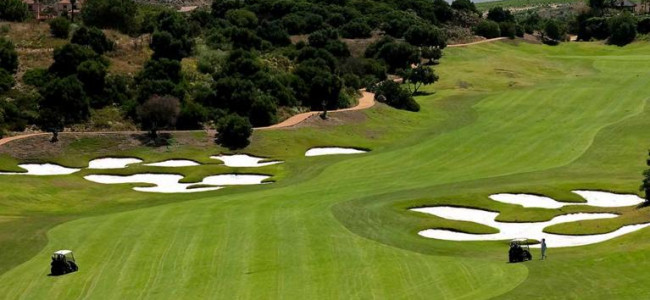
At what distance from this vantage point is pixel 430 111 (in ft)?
369

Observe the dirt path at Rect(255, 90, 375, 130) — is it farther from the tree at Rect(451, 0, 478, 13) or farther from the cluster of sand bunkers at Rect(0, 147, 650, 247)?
the tree at Rect(451, 0, 478, 13)

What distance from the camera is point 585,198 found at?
6194 centimetres

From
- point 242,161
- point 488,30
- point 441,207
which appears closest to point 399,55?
point 488,30

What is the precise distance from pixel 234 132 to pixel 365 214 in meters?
33.9

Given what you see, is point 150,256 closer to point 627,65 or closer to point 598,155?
point 598,155

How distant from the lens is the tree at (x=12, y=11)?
124375mm

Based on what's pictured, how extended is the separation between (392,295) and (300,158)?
48939mm

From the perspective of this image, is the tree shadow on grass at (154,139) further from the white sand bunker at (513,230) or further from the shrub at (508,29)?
the shrub at (508,29)

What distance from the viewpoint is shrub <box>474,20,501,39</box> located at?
578 ft

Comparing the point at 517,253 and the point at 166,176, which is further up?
the point at 517,253

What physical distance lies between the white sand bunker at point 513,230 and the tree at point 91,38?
63.7 m

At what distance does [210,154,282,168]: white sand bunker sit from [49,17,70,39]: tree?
4098 centimetres

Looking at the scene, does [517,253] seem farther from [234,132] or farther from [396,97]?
[396,97]

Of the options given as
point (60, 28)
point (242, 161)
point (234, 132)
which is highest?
point (60, 28)
